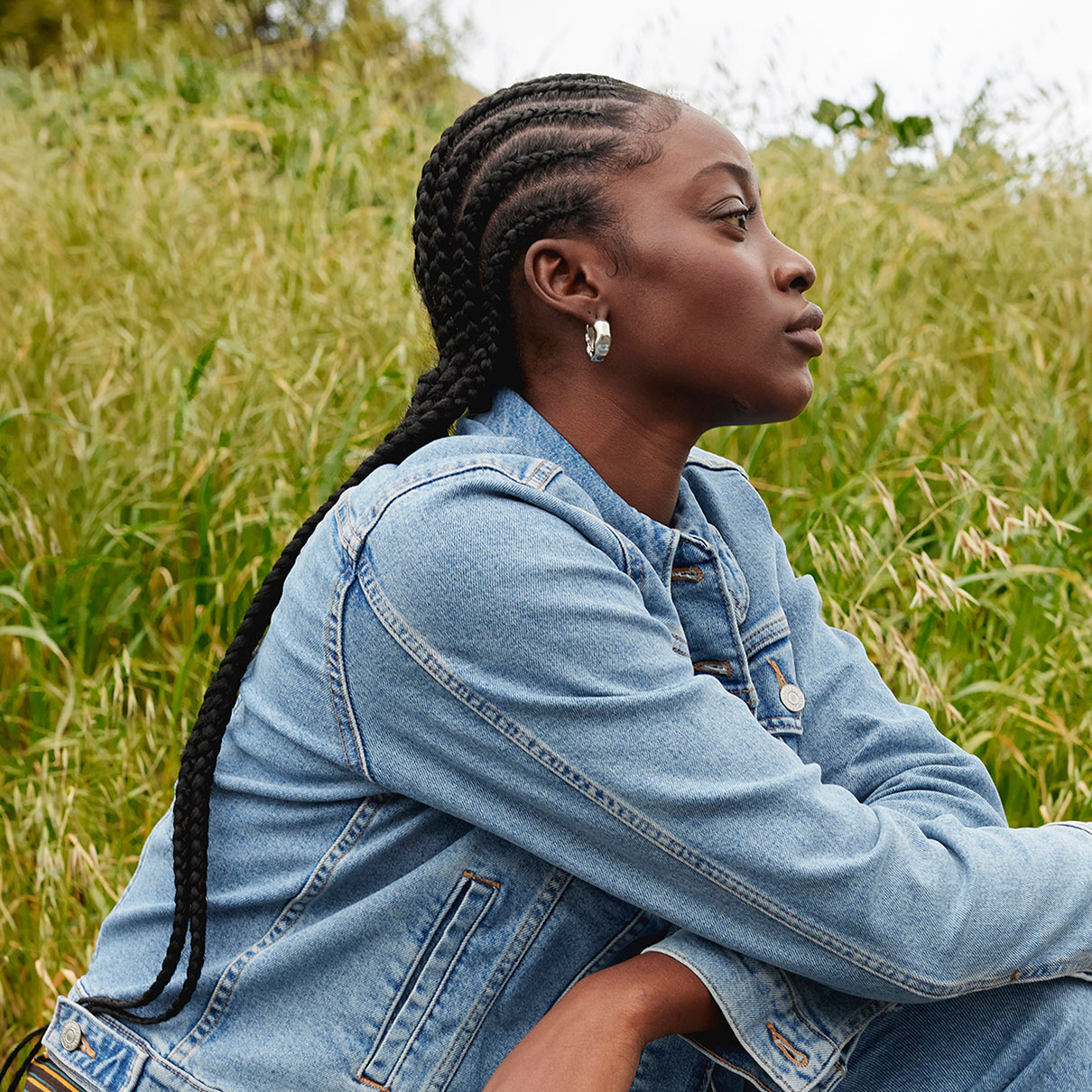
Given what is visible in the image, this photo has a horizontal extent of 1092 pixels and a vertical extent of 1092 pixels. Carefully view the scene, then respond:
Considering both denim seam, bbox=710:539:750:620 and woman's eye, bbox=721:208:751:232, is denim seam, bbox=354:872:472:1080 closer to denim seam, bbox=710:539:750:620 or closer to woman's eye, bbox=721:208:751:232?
denim seam, bbox=710:539:750:620

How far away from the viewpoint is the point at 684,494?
67.1 inches

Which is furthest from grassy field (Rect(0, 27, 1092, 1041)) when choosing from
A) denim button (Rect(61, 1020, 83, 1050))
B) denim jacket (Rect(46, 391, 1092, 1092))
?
denim jacket (Rect(46, 391, 1092, 1092))

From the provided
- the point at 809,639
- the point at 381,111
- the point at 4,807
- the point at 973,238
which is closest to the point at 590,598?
the point at 809,639

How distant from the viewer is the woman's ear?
1.50m

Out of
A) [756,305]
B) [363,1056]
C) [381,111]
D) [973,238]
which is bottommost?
[363,1056]

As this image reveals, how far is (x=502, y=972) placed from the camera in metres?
1.31

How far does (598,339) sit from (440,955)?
748 millimetres

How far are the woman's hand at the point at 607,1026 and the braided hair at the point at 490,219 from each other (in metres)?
0.51

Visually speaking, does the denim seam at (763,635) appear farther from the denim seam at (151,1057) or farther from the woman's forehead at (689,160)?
the denim seam at (151,1057)

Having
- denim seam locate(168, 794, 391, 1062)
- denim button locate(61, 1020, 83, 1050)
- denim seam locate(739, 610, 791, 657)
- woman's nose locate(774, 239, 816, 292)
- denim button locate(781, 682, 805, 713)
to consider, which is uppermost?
woman's nose locate(774, 239, 816, 292)

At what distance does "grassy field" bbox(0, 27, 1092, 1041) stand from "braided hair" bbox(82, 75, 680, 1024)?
0.97 m

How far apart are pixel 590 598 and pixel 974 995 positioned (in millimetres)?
680

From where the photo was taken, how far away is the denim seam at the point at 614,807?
120 cm

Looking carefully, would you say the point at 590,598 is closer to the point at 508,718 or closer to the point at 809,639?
the point at 508,718
